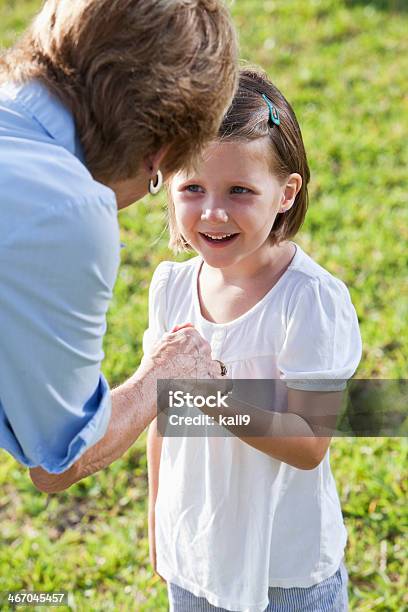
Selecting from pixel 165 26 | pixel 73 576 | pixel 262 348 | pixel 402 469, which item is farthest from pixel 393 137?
pixel 165 26

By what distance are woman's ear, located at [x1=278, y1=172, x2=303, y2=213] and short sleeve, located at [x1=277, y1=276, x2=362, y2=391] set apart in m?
0.23

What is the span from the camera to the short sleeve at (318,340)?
80.7 inches

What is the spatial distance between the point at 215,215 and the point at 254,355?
13.8 inches

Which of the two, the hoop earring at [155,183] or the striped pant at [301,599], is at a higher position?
the hoop earring at [155,183]

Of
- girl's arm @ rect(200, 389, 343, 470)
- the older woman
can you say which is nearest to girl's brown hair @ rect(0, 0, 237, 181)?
the older woman

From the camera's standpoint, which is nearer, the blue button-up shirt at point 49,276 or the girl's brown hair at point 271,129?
the blue button-up shirt at point 49,276

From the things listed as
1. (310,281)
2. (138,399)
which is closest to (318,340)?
(310,281)

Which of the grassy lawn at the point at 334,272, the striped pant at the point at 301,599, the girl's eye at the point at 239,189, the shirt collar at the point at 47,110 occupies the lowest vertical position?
the grassy lawn at the point at 334,272

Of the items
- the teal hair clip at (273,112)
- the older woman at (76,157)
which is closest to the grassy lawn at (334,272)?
the older woman at (76,157)

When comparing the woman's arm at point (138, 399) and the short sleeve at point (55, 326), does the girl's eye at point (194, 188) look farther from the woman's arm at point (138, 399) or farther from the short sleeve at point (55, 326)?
the short sleeve at point (55, 326)

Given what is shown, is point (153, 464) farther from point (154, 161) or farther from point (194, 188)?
point (154, 161)

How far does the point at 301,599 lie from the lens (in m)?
2.27

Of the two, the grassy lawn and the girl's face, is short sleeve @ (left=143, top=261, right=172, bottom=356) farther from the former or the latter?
the grassy lawn

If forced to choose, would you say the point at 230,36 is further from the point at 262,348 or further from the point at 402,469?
the point at 402,469
